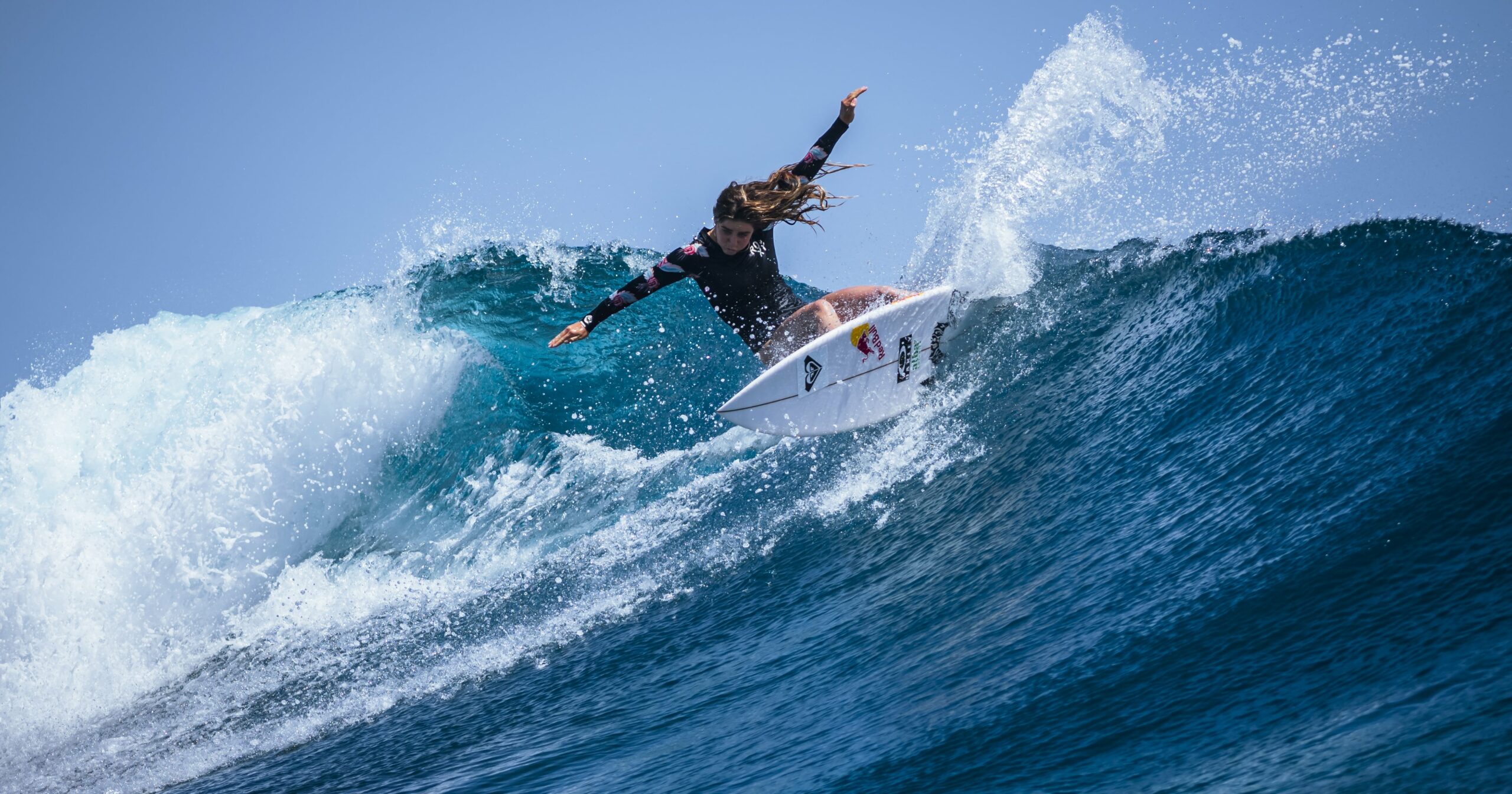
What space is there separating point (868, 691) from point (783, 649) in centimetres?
68

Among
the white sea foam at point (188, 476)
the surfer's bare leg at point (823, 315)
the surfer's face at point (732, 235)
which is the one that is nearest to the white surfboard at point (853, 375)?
the surfer's bare leg at point (823, 315)

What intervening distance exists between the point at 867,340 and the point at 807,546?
5.41 ft

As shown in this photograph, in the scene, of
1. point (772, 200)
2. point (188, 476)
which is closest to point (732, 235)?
point (772, 200)

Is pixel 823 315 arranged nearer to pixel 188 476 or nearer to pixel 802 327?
pixel 802 327

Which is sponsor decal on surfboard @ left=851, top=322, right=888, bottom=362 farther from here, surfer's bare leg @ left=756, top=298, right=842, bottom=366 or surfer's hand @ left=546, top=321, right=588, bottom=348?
surfer's hand @ left=546, top=321, right=588, bottom=348

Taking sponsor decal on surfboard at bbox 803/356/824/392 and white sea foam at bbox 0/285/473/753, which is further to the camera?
white sea foam at bbox 0/285/473/753

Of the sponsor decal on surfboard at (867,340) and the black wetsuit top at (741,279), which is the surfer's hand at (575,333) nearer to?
the black wetsuit top at (741,279)

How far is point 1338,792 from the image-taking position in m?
1.92

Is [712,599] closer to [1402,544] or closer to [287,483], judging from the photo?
A: [1402,544]

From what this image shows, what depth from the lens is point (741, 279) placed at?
20.1 ft

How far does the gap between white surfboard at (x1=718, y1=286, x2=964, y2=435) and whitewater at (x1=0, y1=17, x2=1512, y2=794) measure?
0.29m

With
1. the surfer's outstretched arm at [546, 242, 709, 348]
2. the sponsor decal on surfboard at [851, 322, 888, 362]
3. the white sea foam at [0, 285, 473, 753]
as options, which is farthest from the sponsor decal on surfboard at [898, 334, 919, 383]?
the white sea foam at [0, 285, 473, 753]

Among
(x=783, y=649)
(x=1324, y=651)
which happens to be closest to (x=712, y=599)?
(x=783, y=649)

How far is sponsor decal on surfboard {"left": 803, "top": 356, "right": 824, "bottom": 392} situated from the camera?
5852 mm
